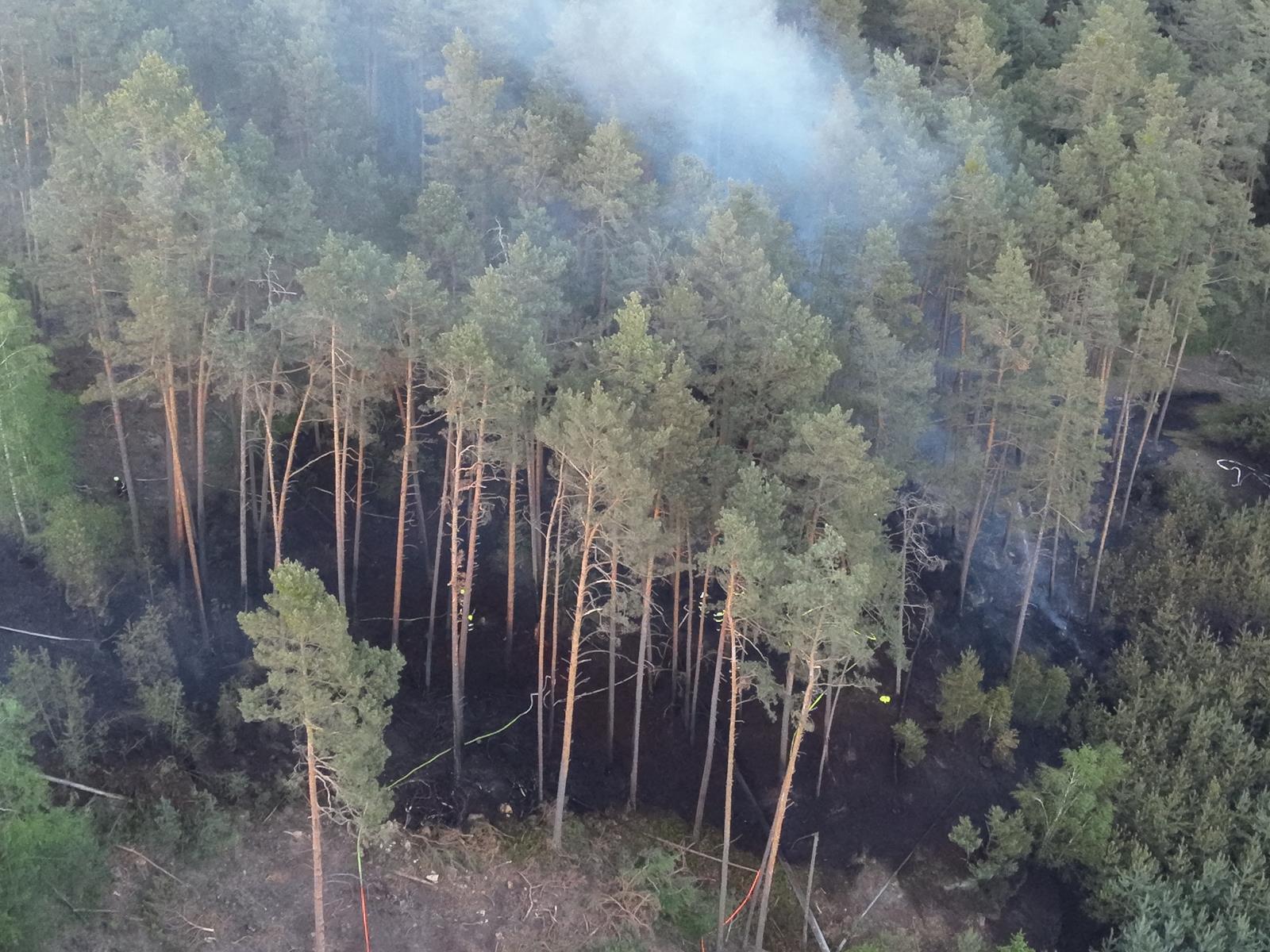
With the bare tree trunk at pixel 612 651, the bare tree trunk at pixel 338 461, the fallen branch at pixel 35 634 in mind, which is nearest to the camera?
the bare tree trunk at pixel 612 651

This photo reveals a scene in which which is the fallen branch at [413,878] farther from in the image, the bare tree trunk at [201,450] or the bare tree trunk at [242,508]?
the bare tree trunk at [201,450]

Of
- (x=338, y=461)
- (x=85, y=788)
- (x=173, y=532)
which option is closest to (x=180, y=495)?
(x=173, y=532)

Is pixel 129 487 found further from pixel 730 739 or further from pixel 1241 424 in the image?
pixel 1241 424

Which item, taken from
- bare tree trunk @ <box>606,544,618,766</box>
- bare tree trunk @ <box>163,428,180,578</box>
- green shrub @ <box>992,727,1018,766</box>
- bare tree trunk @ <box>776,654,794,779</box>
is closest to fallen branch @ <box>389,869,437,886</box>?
bare tree trunk @ <box>606,544,618,766</box>

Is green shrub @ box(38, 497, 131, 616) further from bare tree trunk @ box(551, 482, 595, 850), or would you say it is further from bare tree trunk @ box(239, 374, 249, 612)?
bare tree trunk @ box(551, 482, 595, 850)

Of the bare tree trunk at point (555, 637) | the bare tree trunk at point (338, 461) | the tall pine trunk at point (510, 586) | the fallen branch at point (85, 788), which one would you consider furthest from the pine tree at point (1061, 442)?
the fallen branch at point (85, 788)

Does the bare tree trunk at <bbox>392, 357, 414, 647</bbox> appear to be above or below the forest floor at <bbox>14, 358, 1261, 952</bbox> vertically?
above
